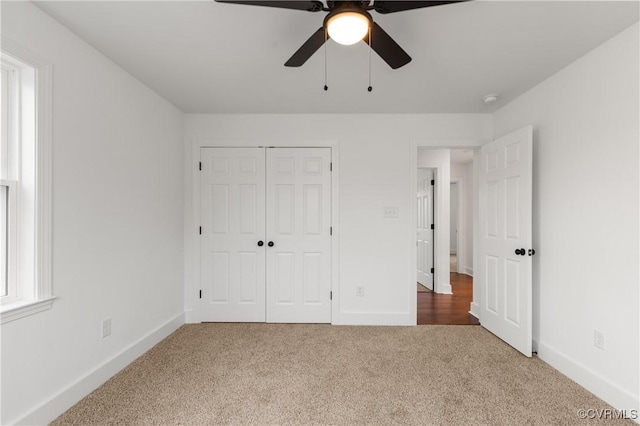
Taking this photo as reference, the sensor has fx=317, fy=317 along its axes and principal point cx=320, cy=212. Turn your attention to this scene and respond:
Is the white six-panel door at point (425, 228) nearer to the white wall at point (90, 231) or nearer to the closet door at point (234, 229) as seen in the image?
the closet door at point (234, 229)

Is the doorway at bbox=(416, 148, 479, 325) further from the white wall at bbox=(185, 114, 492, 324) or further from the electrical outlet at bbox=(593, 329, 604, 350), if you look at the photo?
the electrical outlet at bbox=(593, 329, 604, 350)

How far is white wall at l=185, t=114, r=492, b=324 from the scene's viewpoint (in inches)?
137

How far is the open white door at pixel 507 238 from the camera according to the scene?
268cm

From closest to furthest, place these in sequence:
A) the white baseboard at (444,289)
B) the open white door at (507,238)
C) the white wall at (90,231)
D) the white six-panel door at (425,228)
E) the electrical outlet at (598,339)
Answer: the white wall at (90,231), the electrical outlet at (598,339), the open white door at (507,238), the white baseboard at (444,289), the white six-panel door at (425,228)

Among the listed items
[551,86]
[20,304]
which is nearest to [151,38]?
[20,304]

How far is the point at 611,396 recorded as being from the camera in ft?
6.60

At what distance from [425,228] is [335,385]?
11.9 feet

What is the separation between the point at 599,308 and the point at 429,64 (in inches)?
81.5

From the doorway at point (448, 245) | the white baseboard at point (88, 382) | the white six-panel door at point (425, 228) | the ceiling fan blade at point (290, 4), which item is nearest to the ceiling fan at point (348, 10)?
the ceiling fan blade at point (290, 4)

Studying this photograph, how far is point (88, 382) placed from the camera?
2.12m

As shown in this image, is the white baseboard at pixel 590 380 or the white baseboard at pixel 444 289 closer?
the white baseboard at pixel 590 380

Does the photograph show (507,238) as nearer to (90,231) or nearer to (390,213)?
(390,213)

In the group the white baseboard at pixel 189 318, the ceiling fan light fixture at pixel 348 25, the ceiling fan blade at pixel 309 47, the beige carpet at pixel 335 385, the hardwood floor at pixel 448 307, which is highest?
the ceiling fan blade at pixel 309 47

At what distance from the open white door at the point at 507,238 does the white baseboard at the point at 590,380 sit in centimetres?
15
